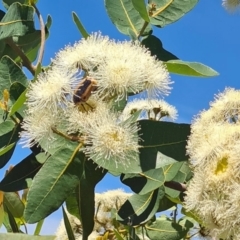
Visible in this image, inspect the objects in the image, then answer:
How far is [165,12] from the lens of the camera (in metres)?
1.96

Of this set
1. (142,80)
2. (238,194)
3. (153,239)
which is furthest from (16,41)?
(238,194)

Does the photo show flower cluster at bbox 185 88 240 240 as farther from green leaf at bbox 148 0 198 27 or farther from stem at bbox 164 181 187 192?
green leaf at bbox 148 0 198 27

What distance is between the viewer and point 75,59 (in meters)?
1.66

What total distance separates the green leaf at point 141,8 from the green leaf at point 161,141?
1.20ft

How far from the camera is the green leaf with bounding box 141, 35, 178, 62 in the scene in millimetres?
1878

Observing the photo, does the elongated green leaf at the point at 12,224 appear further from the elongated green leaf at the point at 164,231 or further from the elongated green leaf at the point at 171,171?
the elongated green leaf at the point at 171,171

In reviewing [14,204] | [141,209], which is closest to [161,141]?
[141,209]

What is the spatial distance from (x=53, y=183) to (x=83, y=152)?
0.35ft

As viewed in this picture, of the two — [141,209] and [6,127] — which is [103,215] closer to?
[141,209]

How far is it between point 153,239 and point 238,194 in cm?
84

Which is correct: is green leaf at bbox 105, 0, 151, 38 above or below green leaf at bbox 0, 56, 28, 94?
above

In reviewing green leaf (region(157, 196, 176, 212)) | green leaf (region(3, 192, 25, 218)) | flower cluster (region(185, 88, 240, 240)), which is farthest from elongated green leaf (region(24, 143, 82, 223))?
green leaf (region(3, 192, 25, 218))

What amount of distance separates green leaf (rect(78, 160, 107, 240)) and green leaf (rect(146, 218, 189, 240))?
478 mm

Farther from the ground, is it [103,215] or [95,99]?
[95,99]
